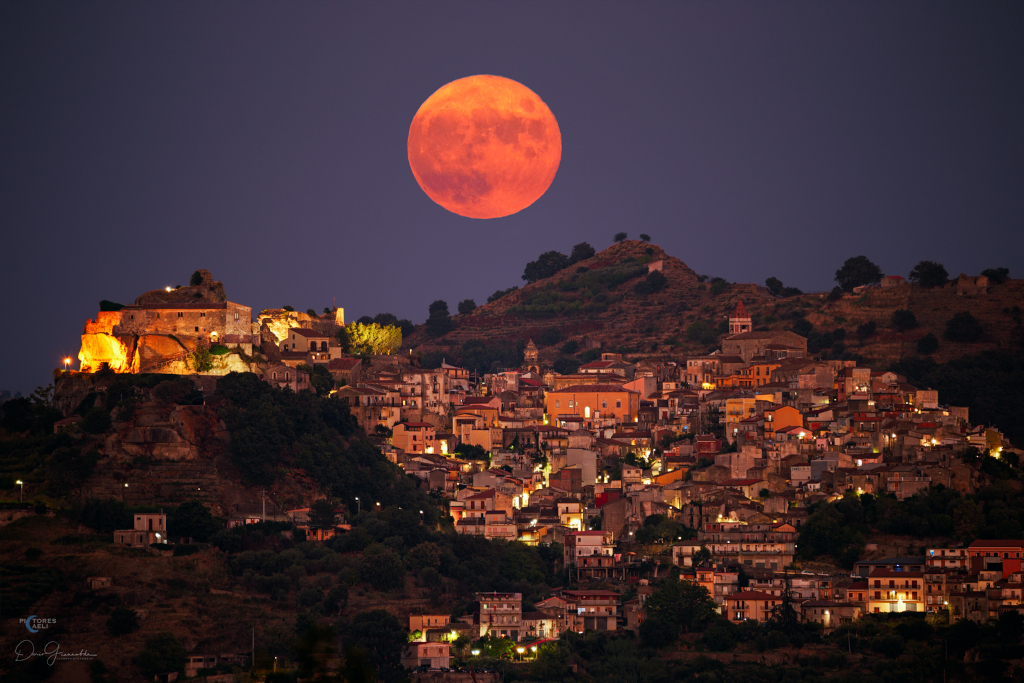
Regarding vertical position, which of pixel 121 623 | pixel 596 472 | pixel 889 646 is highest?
pixel 596 472

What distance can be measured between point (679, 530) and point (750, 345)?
2123 cm

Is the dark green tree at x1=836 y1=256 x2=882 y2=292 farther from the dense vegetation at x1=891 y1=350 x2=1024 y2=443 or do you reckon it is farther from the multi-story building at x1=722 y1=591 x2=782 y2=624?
the multi-story building at x1=722 y1=591 x2=782 y2=624

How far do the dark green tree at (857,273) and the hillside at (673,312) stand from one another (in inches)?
85.1

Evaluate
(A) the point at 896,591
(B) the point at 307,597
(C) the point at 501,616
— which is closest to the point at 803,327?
(A) the point at 896,591

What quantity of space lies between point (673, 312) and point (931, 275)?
52.9 ft

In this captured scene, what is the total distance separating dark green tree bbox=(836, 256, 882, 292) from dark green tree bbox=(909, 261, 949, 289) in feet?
11.7

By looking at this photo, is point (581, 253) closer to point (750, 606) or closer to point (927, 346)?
point (927, 346)

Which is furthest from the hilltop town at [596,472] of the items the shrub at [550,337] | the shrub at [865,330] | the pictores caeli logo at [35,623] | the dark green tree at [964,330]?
the shrub at [550,337]

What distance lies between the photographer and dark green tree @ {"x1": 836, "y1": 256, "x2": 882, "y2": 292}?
79.9 m

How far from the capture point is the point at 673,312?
8506 centimetres

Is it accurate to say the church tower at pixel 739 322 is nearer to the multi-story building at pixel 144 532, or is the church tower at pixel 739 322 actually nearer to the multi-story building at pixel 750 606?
the multi-story building at pixel 750 606

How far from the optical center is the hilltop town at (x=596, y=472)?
4359 cm

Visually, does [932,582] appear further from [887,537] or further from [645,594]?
[645,594]

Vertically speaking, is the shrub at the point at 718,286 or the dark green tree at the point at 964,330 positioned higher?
the shrub at the point at 718,286
